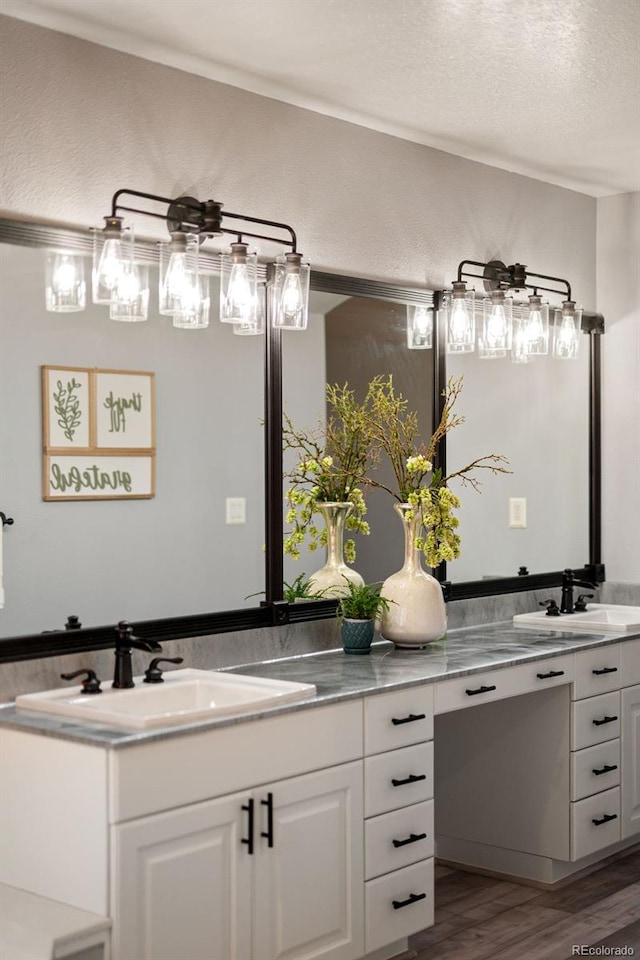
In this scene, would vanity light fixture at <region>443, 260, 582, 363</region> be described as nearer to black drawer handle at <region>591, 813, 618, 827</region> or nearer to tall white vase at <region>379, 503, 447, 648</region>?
tall white vase at <region>379, 503, 447, 648</region>

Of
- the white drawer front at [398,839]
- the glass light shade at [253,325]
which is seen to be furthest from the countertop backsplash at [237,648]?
the glass light shade at [253,325]

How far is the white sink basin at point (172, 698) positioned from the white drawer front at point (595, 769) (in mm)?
1250

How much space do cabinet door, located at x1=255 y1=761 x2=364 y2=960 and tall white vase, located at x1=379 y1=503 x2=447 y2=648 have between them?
709 millimetres

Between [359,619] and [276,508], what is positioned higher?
[276,508]

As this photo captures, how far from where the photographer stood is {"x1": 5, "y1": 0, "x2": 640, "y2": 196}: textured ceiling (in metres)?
2.90

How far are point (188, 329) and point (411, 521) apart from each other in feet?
3.20

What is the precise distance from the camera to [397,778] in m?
3.10

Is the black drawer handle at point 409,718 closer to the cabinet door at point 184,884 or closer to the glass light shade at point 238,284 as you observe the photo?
the cabinet door at point 184,884

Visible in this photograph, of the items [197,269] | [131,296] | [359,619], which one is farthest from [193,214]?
[359,619]

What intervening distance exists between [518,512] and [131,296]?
6.71 ft

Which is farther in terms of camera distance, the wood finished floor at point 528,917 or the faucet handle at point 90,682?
the wood finished floor at point 528,917

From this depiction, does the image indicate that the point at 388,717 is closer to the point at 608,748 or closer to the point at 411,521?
the point at 411,521

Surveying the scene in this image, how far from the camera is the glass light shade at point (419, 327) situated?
400cm

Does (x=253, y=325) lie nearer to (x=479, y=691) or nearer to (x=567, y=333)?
(x=479, y=691)
